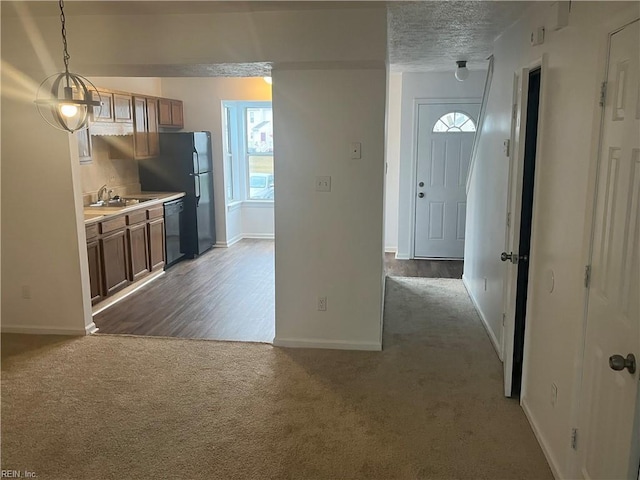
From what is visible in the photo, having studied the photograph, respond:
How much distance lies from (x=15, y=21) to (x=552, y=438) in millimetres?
4393

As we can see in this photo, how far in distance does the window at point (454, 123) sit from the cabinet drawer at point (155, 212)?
3588 millimetres

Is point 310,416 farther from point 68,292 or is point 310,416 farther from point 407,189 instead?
point 407,189

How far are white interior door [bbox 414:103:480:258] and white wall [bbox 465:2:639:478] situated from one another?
3.26m

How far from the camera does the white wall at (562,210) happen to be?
2084 mm

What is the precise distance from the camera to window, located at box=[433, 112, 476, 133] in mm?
6676

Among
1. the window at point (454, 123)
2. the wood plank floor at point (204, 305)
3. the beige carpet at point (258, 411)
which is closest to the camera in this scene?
the beige carpet at point (258, 411)

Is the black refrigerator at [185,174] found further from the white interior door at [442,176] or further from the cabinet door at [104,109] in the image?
the white interior door at [442,176]

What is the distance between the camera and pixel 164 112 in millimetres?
6840

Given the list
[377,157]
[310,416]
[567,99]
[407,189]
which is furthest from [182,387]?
[407,189]

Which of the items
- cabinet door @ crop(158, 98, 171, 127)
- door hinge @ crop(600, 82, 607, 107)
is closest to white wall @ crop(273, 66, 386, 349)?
door hinge @ crop(600, 82, 607, 107)

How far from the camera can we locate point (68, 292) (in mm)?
4207

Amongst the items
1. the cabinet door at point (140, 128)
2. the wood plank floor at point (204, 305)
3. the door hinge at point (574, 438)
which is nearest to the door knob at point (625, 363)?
the door hinge at point (574, 438)

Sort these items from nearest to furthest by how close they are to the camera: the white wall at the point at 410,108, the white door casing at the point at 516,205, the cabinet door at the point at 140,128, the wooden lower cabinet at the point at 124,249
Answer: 1. the white door casing at the point at 516,205
2. the wooden lower cabinet at the point at 124,249
3. the cabinet door at the point at 140,128
4. the white wall at the point at 410,108

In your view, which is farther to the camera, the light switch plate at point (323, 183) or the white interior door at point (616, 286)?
the light switch plate at point (323, 183)
